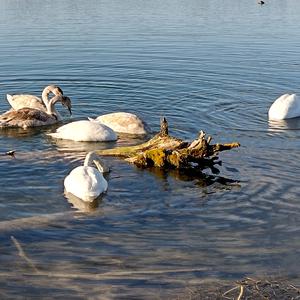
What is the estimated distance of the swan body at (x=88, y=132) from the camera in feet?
49.5

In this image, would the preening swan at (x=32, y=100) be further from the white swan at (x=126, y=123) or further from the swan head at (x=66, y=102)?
the white swan at (x=126, y=123)

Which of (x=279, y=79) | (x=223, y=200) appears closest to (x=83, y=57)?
(x=279, y=79)

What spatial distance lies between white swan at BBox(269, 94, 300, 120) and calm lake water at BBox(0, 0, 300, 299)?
0.30 m

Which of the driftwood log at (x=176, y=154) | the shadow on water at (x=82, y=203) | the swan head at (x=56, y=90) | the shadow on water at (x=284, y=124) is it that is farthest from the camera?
the swan head at (x=56, y=90)

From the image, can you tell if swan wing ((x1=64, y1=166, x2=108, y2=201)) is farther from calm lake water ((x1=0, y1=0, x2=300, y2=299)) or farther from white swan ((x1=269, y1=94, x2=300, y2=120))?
white swan ((x1=269, y1=94, x2=300, y2=120))

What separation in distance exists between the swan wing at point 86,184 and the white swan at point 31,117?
580 cm

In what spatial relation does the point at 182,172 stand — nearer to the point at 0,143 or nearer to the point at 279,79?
the point at 0,143

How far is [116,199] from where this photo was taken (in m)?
11.2

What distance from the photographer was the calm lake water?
8438 mm

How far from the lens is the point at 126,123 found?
623 inches

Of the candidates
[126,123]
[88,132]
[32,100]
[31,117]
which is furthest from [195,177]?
[32,100]

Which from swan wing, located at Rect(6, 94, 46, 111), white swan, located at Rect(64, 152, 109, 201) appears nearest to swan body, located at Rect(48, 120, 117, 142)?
swan wing, located at Rect(6, 94, 46, 111)

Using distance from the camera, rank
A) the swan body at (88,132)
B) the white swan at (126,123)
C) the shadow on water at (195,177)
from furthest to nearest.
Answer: the white swan at (126,123) → the swan body at (88,132) → the shadow on water at (195,177)

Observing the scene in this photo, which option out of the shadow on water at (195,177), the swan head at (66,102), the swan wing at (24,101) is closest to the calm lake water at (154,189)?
the shadow on water at (195,177)
